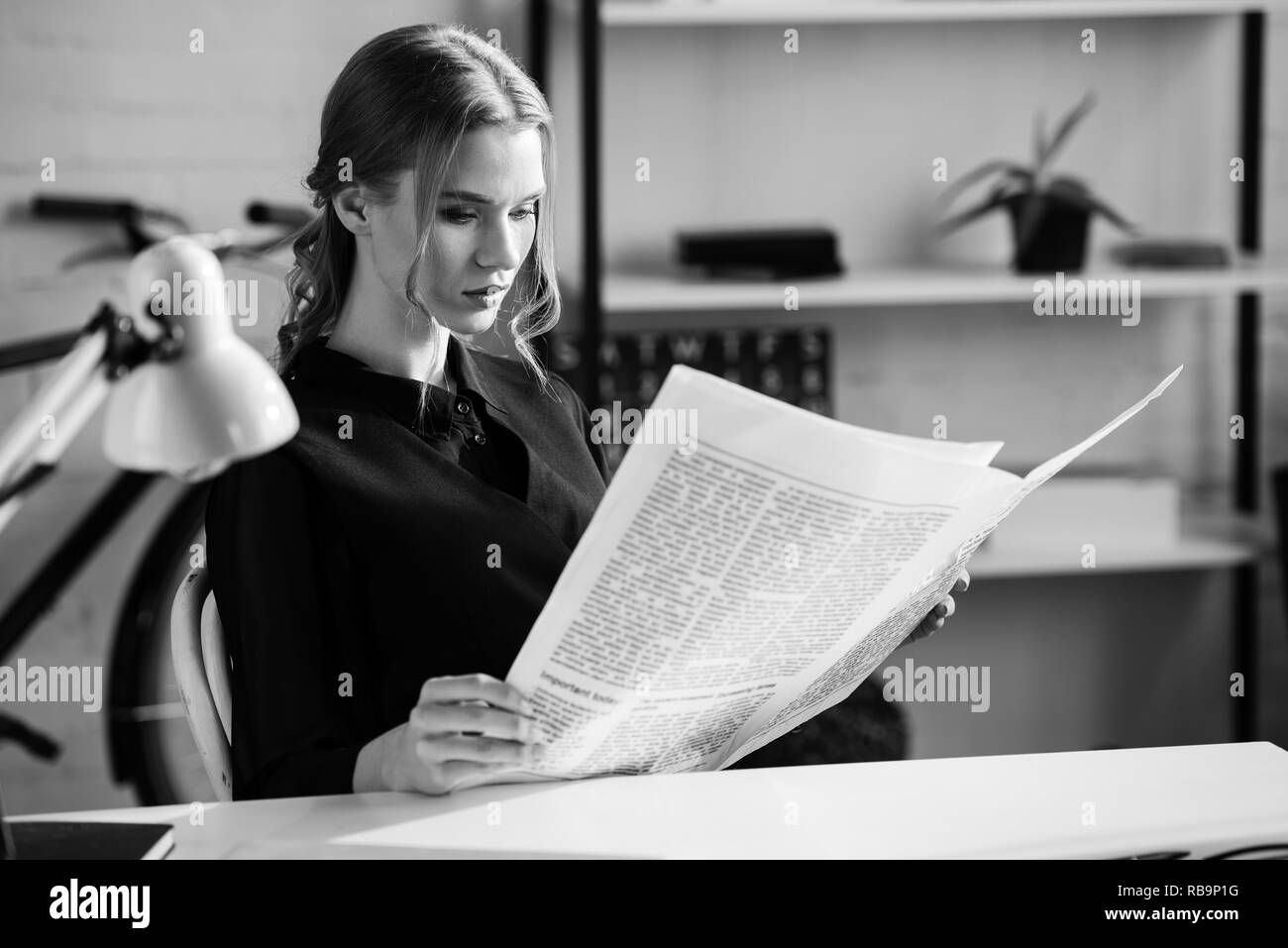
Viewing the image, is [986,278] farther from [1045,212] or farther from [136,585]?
[136,585]

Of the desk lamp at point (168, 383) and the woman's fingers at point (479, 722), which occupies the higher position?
the desk lamp at point (168, 383)

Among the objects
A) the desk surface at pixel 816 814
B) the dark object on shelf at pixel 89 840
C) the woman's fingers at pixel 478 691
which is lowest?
the desk surface at pixel 816 814

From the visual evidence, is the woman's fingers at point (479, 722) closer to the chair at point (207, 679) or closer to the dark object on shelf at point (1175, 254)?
the chair at point (207, 679)

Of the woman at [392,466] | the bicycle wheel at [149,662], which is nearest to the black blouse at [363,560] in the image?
the woman at [392,466]

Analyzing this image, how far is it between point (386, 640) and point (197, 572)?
0.48 feet

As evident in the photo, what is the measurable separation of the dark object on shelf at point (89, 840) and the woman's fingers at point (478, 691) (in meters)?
0.13

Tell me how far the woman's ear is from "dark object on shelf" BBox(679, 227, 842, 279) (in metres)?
1.09

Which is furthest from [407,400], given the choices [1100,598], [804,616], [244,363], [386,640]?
[1100,598]

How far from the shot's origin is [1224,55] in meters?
2.23

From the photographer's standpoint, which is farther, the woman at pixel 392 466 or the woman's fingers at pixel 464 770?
the woman at pixel 392 466

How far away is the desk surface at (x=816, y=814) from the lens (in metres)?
0.61

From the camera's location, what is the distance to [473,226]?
941mm

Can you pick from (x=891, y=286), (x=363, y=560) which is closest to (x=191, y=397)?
(x=363, y=560)

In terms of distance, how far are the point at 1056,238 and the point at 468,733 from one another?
5.25 feet
